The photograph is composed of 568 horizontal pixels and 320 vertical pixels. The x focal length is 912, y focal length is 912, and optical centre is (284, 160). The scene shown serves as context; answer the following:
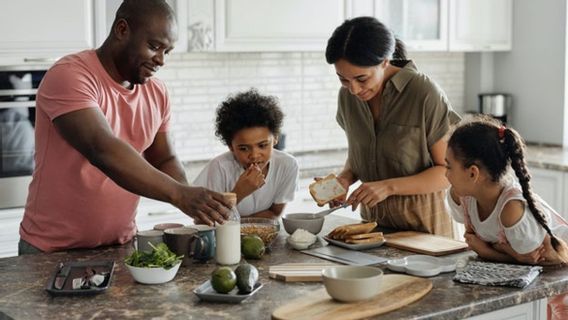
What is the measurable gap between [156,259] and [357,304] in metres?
0.59

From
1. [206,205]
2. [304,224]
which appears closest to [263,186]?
[304,224]

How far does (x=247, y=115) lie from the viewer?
336cm

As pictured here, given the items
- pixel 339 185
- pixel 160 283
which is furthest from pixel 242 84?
pixel 160 283

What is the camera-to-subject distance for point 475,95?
20.5 ft

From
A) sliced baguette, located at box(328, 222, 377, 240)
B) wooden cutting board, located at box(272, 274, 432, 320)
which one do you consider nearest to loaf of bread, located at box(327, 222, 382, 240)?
sliced baguette, located at box(328, 222, 377, 240)

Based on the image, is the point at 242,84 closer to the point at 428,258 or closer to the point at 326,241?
the point at 326,241

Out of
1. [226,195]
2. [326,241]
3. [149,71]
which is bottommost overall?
[326,241]

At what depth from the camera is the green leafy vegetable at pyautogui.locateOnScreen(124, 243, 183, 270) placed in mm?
2502

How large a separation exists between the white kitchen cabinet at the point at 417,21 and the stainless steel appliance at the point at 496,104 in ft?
1.97

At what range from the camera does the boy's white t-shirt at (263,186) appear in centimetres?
341

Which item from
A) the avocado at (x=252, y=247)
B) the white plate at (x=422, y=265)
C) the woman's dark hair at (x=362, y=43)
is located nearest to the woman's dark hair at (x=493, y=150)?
the white plate at (x=422, y=265)

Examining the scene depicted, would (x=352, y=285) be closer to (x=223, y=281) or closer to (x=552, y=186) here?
(x=223, y=281)

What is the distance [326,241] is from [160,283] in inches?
28.7

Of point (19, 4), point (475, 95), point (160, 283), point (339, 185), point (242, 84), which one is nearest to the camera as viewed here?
point (160, 283)
